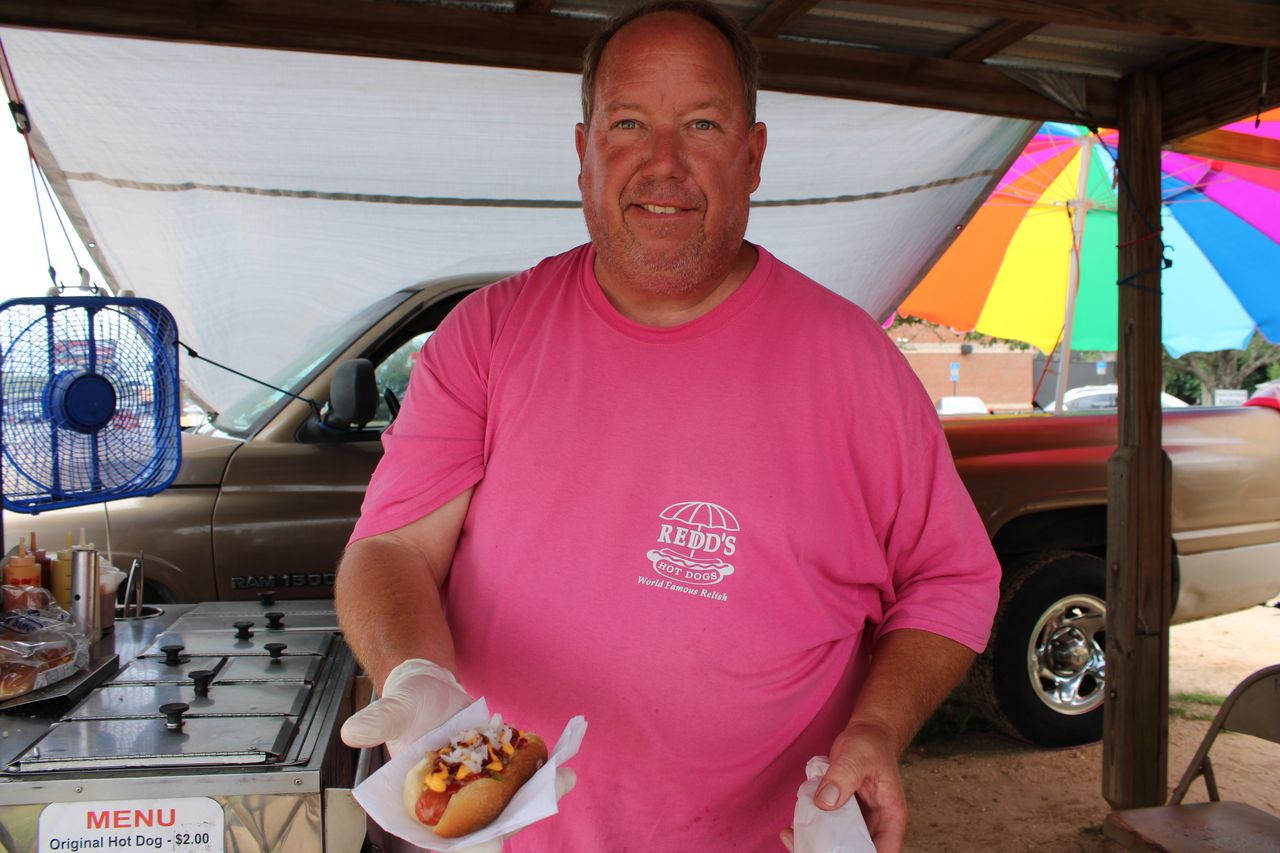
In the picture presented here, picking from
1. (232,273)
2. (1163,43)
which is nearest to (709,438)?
(1163,43)

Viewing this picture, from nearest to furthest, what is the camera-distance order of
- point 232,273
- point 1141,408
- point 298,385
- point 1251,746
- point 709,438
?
1. point 709,438
2. point 1141,408
3. point 298,385
4. point 232,273
5. point 1251,746

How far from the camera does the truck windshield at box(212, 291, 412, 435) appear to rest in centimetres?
434

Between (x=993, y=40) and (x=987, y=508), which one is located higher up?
(x=993, y=40)

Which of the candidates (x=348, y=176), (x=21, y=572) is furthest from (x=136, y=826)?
(x=348, y=176)

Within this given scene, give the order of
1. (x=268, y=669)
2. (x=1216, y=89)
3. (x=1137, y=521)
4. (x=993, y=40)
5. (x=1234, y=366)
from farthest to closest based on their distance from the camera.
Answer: (x=1234, y=366) < (x=1137, y=521) < (x=1216, y=89) < (x=993, y=40) < (x=268, y=669)

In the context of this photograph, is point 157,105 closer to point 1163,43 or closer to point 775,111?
point 775,111

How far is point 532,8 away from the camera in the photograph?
3354 mm

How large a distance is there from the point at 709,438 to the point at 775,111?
2864 mm

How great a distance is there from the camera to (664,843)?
1679 mm

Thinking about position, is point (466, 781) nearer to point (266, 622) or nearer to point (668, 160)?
point (668, 160)

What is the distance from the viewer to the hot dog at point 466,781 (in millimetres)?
1322

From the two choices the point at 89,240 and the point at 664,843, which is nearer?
the point at 664,843

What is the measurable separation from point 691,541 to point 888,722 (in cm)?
43

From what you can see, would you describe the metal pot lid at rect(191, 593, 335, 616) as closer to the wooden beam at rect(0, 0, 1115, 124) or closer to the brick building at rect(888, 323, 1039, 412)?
the wooden beam at rect(0, 0, 1115, 124)
